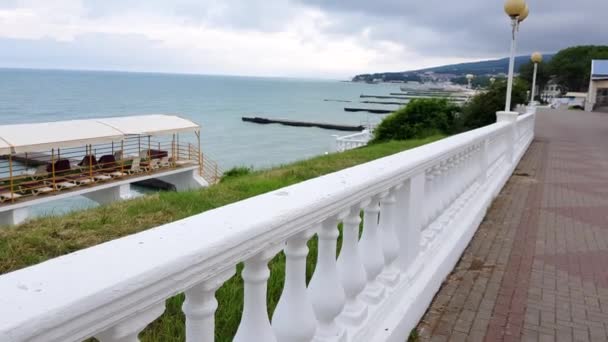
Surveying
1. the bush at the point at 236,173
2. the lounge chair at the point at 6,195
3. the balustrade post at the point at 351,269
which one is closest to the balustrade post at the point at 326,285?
the balustrade post at the point at 351,269

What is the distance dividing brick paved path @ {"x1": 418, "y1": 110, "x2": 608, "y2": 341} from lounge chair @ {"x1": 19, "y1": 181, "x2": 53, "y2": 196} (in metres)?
19.1

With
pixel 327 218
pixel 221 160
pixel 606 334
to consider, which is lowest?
pixel 221 160

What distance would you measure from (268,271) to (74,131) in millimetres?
24098

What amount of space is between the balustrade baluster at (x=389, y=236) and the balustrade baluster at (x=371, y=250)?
17 centimetres

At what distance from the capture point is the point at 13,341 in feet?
2.78

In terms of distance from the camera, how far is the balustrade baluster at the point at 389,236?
298 cm

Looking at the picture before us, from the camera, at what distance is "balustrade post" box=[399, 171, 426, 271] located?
10.8 feet

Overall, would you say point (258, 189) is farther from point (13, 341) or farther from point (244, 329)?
point (13, 341)

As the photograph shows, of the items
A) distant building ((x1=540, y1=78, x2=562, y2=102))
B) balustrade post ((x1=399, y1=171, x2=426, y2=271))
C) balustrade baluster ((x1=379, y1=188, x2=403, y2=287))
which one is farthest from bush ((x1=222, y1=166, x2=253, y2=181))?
distant building ((x1=540, y1=78, x2=562, y2=102))

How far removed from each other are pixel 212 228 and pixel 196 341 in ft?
0.99

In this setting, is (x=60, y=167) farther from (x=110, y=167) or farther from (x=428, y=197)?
(x=428, y=197)

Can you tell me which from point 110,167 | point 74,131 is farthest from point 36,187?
point 110,167

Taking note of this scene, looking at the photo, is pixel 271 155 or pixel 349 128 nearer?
pixel 271 155

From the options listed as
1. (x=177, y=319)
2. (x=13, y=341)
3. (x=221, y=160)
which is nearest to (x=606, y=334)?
(x=177, y=319)
